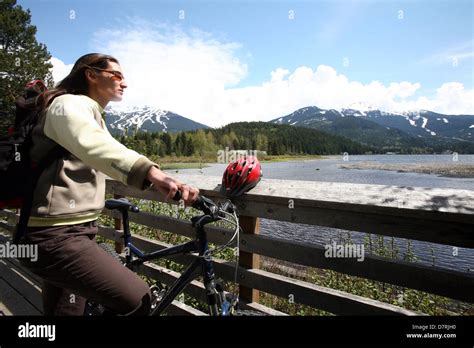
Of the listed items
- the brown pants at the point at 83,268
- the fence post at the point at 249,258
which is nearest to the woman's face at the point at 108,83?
the brown pants at the point at 83,268

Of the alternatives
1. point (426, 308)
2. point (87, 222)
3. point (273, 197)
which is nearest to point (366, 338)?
point (273, 197)

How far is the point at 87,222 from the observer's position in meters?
2.12

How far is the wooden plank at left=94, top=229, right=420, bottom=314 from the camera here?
253cm

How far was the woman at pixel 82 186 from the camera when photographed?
67.7 inches

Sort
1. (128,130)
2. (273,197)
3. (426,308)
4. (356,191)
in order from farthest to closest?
1. (128,130)
2. (426,308)
3. (273,197)
4. (356,191)

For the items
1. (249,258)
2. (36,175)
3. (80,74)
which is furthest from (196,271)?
(80,74)

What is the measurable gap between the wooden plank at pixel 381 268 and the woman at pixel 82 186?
1189 mm

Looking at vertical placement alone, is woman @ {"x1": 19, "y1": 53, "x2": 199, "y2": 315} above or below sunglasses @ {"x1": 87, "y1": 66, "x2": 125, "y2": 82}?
below

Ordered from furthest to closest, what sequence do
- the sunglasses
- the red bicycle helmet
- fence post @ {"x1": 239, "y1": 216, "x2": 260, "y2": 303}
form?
fence post @ {"x1": 239, "y1": 216, "x2": 260, "y2": 303}
the red bicycle helmet
the sunglasses

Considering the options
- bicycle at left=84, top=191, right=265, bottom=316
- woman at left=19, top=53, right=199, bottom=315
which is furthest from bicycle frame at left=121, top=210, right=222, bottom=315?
woman at left=19, top=53, right=199, bottom=315

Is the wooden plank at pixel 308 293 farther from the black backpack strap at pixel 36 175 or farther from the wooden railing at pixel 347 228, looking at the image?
the black backpack strap at pixel 36 175

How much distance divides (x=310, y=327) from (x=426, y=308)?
2933 mm

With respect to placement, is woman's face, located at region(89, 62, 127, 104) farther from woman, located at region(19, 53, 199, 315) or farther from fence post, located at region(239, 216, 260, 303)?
fence post, located at region(239, 216, 260, 303)

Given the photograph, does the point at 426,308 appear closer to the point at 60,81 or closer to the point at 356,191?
the point at 356,191
